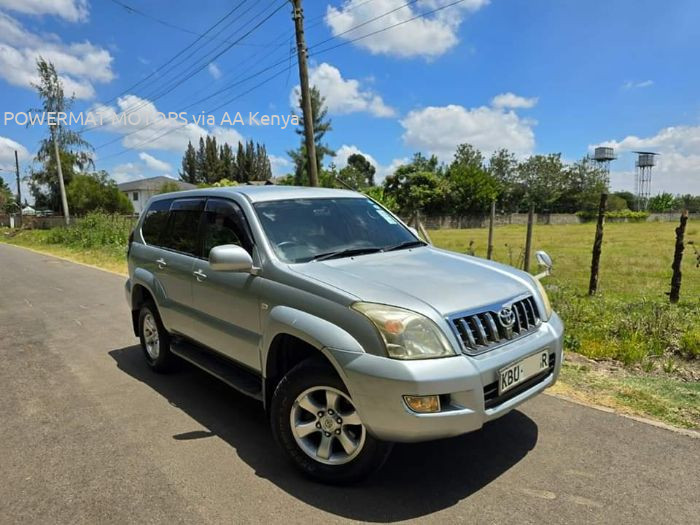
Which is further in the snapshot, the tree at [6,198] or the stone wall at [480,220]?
the tree at [6,198]

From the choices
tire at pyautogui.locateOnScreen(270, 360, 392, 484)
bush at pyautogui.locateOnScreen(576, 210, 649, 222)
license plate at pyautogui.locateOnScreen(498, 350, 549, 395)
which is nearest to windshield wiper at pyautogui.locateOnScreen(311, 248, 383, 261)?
tire at pyautogui.locateOnScreen(270, 360, 392, 484)

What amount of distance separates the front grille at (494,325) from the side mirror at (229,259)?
4.81 ft

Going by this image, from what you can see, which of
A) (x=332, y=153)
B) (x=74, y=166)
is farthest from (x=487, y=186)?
(x=74, y=166)

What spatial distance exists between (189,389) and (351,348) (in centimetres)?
256

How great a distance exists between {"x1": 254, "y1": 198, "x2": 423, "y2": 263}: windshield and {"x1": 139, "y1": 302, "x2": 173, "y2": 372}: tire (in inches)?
77.6

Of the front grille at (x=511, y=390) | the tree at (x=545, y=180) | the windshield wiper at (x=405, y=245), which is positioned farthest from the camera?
the tree at (x=545, y=180)

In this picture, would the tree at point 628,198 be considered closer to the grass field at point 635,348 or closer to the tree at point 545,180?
the tree at point 545,180

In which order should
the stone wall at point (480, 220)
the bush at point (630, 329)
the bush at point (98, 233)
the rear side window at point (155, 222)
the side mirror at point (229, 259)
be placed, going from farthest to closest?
the stone wall at point (480, 220) < the bush at point (98, 233) < the bush at point (630, 329) < the rear side window at point (155, 222) < the side mirror at point (229, 259)

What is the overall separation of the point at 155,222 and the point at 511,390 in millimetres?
3997

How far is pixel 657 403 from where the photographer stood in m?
4.04

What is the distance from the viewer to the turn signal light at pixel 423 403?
257 cm

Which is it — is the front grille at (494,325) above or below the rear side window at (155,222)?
below

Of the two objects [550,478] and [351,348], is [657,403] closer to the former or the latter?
[550,478]

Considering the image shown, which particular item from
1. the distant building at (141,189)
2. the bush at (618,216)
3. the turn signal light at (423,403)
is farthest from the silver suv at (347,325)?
the distant building at (141,189)
